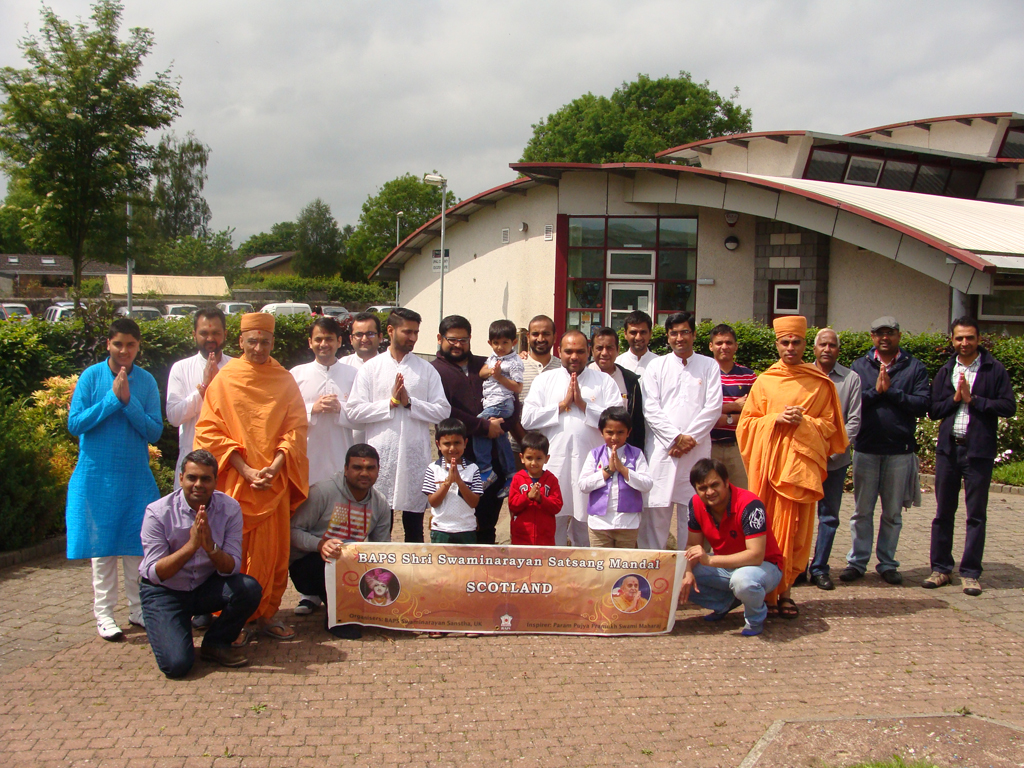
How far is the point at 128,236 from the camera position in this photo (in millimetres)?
25438

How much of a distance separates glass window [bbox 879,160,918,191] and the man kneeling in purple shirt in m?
20.2

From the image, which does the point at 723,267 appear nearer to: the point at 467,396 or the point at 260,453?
the point at 467,396

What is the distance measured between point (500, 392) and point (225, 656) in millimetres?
2747

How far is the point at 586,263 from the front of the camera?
18.8m

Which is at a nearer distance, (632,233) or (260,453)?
(260,453)

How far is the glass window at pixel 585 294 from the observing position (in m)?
18.8

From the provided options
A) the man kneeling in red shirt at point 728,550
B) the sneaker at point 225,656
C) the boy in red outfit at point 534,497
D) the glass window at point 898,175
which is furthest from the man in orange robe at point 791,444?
the glass window at point 898,175

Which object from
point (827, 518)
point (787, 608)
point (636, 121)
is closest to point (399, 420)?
point (787, 608)

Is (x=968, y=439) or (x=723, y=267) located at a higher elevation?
(x=723, y=267)

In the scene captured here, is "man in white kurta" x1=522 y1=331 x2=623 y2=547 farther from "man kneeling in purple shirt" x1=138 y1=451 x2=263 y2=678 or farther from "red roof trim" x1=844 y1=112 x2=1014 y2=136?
"red roof trim" x1=844 y1=112 x2=1014 y2=136

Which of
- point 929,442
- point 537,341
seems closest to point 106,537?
point 537,341

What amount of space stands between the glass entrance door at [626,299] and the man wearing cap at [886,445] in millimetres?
12186

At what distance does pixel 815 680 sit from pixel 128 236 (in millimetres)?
25803

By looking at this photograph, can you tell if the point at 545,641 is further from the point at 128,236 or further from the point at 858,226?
the point at 128,236
